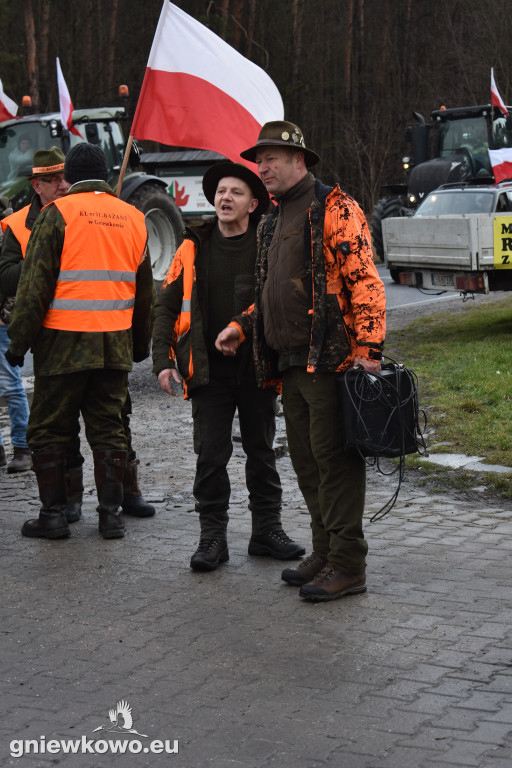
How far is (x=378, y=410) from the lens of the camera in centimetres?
468

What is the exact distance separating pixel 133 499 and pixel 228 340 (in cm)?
160

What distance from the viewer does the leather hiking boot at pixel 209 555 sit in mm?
5203

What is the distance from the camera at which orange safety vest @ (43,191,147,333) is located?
5.74 metres

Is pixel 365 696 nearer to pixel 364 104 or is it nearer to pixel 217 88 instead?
pixel 217 88

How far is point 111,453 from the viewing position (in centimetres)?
595

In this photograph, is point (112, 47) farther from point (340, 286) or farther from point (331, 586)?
point (331, 586)

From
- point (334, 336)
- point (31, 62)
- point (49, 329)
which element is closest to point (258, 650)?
point (334, 336)

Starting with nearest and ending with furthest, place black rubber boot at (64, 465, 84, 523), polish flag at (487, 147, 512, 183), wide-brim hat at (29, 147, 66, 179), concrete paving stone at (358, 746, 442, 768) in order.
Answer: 1. concrete paving stone at (358, 746, 442, 768)
2. black rubber boot at (64, 465, 84, 523)
3. wide-brim hat at (29, 147, 66, 179)
4. polish flag at (487, 147, 512, 183)

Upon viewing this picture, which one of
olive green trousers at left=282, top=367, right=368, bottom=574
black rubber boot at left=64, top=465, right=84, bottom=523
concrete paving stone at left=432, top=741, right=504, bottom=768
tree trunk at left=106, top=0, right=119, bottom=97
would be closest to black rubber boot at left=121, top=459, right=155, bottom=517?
black rubber boot at left=64, top=465, right=84, bottom=523

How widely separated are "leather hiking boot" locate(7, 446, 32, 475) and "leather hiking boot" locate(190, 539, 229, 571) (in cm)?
238

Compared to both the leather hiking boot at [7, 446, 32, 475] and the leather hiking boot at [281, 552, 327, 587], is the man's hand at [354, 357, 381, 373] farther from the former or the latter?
the leather hiking boot at [7, 446, 32, 475]

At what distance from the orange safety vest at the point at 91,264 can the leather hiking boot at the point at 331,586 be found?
6.09 feet

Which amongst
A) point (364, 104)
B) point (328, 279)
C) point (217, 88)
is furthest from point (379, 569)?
point (364, 104)

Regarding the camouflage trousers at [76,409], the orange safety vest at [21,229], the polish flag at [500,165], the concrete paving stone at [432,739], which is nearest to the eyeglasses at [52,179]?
the orange safety vest at [21,229]
